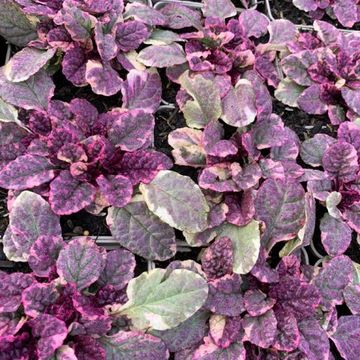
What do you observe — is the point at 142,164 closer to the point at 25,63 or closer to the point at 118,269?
the point at 118,269

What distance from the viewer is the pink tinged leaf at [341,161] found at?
140 centimetres

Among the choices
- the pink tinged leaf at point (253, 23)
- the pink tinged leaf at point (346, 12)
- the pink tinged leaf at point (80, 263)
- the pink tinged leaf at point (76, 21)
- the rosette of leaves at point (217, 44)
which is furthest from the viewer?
the pink tinged leaf at point (346, 12)

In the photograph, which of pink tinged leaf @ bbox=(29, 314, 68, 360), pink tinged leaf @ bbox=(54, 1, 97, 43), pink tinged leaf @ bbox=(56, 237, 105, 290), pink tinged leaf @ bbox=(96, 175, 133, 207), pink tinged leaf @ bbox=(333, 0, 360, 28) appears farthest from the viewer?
pink tinged leaf @ bbox=(333, 0, 360, 28)

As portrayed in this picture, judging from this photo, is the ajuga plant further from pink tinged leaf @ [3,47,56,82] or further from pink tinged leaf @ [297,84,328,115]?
pink tinged leaf @ [3,47,56,82]

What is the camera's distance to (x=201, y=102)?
139cm

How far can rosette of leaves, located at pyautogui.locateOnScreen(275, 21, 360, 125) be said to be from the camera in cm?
152

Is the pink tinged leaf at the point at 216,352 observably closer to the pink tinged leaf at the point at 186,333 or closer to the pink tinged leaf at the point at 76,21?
the pink tinged leaf at the point at 186,333

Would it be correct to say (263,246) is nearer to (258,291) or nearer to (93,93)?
(258,291)

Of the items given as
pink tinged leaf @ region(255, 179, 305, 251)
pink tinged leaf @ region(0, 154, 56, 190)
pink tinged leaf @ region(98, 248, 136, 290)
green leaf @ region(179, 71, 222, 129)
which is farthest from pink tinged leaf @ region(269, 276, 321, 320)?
pink tinged leaf @ region(0, 154, 56, 190)

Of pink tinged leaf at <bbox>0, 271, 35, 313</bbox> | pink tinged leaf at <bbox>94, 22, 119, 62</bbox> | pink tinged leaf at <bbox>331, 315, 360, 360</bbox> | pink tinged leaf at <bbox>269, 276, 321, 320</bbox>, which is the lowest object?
pink tinged leaf at <bbox>331, 315, 360, 360</bbox>

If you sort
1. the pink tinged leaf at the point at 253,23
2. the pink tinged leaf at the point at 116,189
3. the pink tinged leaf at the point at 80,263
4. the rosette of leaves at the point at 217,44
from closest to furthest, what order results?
the pink tinged leaf at the point at 80,263, the pink tinged leaf at the point at 116,189, the rosette of leaves at the point at 217,44, the pink tinged leaf at the point at 253,23

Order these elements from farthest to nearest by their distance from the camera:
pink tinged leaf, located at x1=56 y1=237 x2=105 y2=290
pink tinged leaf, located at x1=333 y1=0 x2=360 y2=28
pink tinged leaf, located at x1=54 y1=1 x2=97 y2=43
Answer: pink tinged leaf, located at x1=333 y1=0 x2=360 y2=28
pink tinged leaf, located at x1=54 y1=1 x2=97 y2=43
pink tinged leaf, located at x1=56 y1=237 x2=105 y2=290

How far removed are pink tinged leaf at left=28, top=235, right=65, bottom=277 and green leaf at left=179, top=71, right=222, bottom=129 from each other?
18.3 inches

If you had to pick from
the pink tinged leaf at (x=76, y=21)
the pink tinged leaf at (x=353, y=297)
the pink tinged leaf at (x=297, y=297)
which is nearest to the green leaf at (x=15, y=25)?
the pink tinged leaf at (x=76, y=21)
